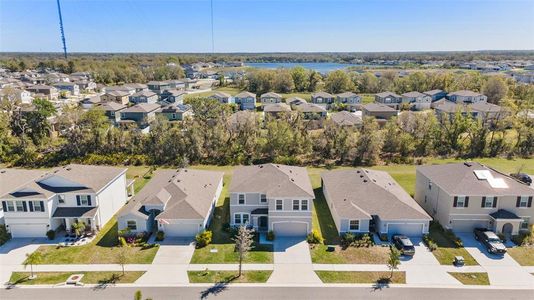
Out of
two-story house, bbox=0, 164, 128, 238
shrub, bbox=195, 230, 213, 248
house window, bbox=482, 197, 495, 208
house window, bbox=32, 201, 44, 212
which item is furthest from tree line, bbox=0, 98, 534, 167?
shrub, bbox=195, 230, 213, 248

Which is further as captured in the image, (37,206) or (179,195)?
(179,195)

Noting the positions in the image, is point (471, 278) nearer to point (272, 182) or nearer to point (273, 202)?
point (273, 202)

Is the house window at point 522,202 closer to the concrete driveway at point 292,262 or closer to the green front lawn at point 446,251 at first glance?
the green front lawn at point 446,251

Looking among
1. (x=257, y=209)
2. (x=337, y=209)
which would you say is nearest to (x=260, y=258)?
(x=257, y=209)

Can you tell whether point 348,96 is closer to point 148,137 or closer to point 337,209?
point 148,137

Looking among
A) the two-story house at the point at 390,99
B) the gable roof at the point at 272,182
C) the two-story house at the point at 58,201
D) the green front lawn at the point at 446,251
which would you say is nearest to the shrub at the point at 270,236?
the gable roof at the point at 272,182

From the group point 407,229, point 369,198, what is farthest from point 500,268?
point 369,198
